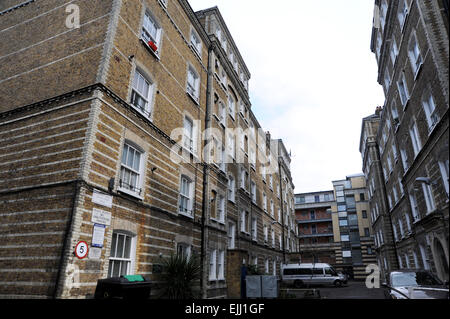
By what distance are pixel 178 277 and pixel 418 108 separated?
1343 cm

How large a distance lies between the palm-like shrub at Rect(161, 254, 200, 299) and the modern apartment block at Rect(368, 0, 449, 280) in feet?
26.2

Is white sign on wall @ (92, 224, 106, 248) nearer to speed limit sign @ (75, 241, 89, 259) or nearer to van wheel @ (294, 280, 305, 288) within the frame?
speed limit sign @ (75, 241, 89, 259)

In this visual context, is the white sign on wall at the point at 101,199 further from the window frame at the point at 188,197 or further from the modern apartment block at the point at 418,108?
the modern apartment block at the point at 418,108

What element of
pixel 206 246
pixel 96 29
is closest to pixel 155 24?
pixel 96 29

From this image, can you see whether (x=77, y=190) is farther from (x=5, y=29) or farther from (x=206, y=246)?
(x=5, y=29)

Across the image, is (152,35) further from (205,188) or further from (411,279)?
(411,279)

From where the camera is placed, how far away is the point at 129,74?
12219mm

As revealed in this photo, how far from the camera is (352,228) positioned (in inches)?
2287

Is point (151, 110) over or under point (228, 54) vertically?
under

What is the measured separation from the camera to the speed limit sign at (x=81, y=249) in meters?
8.63

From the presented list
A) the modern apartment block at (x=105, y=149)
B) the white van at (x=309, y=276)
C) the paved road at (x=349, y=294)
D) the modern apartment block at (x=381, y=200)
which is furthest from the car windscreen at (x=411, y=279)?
the white van at (x=309, y=276)

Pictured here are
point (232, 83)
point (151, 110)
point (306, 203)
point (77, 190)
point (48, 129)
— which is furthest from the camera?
point (306, 203)

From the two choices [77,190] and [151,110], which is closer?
[77,190]
